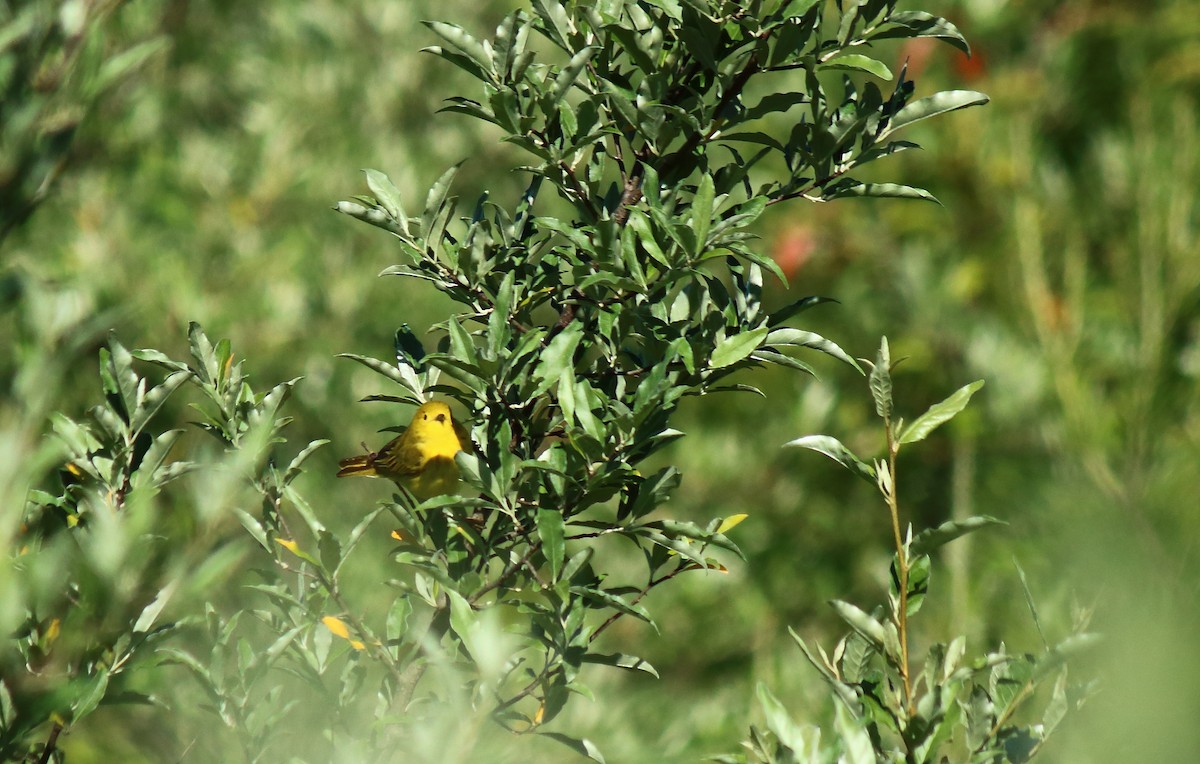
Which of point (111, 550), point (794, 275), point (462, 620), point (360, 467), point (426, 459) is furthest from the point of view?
point (794, 275)

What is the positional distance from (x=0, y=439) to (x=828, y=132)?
0.55 metres

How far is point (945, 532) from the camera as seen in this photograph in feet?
2.17

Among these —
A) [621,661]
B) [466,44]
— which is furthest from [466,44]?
[621,661]

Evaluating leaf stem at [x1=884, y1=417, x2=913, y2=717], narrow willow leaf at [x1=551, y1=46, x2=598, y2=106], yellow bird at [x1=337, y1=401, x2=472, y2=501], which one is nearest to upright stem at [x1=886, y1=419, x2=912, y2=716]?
leaf stem at [x1=884, y1=417, x2=913, y2=717]

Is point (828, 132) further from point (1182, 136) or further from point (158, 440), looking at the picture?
point (1182, 136)

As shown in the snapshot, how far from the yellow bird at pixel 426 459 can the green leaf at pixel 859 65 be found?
478mm

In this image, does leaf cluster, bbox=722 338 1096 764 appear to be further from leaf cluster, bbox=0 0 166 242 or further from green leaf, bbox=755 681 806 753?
leaf cluster, bbox=0 0 166 242

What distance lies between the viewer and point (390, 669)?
2.59 ft

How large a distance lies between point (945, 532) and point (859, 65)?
313 millimetres

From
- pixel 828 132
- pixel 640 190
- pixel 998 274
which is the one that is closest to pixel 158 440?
pixel 640 190

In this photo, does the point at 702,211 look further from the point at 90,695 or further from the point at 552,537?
the point at 90,695

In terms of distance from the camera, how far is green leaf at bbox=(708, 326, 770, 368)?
2.30ft

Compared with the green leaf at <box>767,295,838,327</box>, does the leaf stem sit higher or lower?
lower

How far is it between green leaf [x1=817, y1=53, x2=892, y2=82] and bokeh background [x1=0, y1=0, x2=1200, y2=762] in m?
1.29
